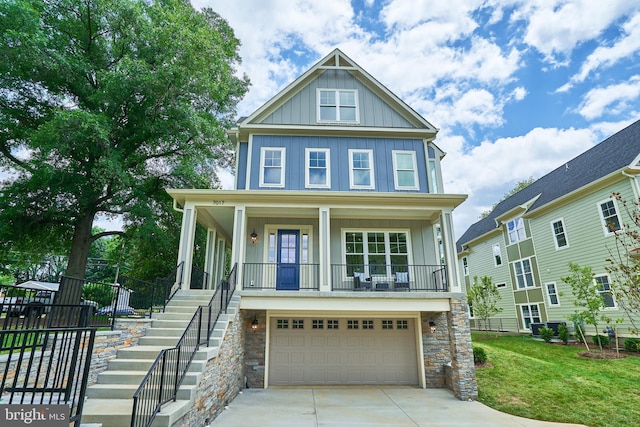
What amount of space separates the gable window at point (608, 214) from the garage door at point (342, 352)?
9688 millimetres

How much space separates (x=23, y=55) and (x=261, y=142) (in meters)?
7.62

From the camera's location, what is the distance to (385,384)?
9.62 meters

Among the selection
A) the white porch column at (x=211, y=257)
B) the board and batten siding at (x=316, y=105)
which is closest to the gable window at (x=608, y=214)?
the board and batten siding at (x=316, y=105)

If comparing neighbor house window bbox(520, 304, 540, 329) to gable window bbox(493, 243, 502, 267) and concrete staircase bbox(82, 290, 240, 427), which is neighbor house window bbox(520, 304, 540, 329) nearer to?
gable window bbox(493, 243, 502, 267)

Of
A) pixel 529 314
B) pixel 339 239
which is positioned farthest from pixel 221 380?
pixel 529 314

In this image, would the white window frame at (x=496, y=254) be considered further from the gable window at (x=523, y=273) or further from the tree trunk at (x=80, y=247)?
the tree trunk at (x=80, y=247)

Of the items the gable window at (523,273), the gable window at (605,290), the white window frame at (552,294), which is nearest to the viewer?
the gable window at (605,290)

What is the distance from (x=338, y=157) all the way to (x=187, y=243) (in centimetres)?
601

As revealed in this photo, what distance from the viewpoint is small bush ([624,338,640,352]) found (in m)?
10.6

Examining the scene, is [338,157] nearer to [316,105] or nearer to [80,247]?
[316,105]

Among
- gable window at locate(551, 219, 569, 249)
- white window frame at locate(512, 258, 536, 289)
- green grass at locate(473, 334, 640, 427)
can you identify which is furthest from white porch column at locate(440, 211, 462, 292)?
white window frame at locate(512, 258, 536, 289)

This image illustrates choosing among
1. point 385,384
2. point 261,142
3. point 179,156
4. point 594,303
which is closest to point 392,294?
point 385,384

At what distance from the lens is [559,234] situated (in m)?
15.5

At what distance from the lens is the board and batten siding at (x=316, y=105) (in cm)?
1219
